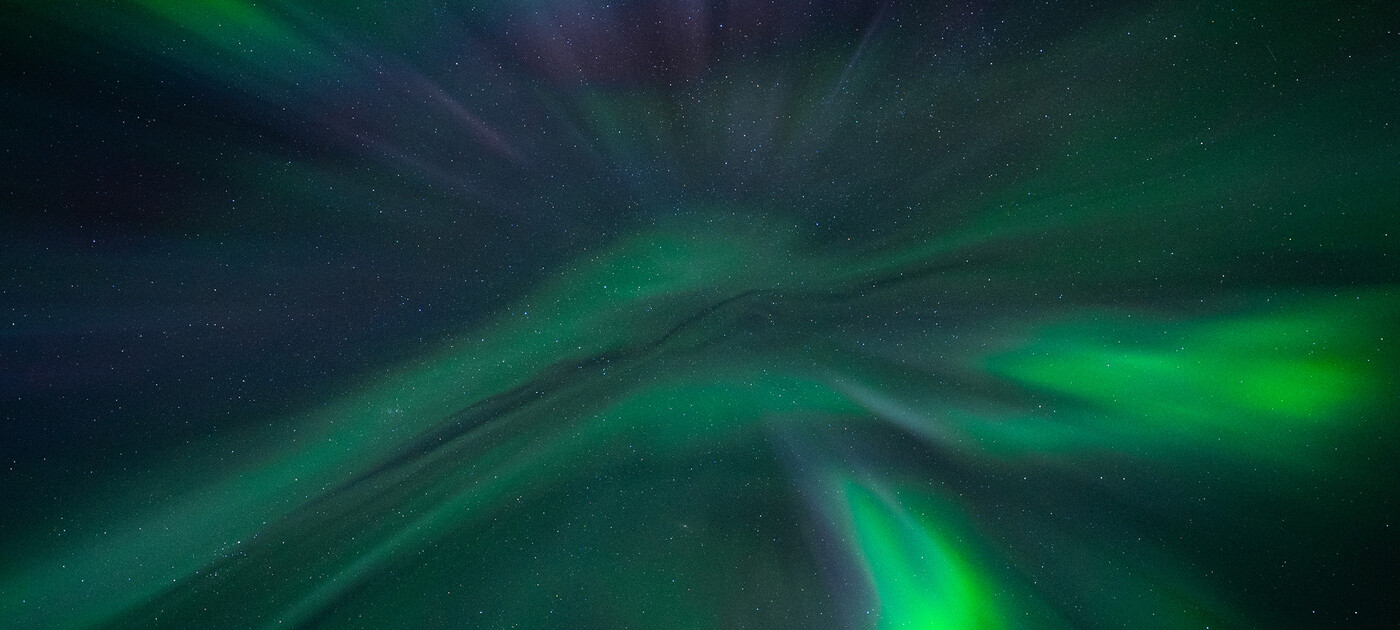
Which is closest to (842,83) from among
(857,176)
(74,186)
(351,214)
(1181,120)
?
(857,176)

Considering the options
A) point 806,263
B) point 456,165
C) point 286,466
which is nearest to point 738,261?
point 806,263

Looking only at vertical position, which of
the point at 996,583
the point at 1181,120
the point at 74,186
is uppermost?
the point at 74,186

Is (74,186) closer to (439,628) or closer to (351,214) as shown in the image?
(351,214)

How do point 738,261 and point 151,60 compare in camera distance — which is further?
point 738,261

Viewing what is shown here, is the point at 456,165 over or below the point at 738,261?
over

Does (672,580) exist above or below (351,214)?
below

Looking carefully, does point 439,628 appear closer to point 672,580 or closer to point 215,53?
point 672,580

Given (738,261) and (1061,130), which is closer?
(1061,130)

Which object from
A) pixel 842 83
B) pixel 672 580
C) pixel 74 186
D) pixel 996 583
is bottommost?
pixel 996 583
